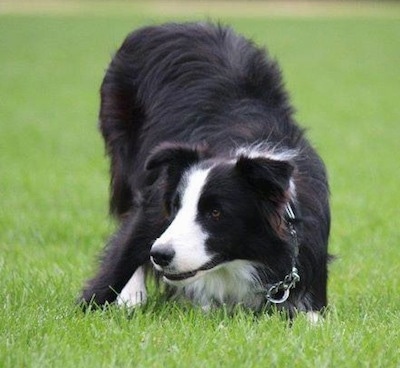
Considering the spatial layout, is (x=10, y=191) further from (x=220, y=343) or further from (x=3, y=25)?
(x=3, y=25)

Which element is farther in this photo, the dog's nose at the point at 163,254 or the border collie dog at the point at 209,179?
the border collie dog at the point at 209,179

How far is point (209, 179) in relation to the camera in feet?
17.4

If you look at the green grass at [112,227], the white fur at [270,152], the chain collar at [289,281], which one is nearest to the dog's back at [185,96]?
the white fur at [270,152]

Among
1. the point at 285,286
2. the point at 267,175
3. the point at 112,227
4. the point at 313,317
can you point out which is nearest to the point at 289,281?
the point at 285,286

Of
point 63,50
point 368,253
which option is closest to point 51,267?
point 368,253

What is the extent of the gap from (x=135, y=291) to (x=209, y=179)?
0.95m

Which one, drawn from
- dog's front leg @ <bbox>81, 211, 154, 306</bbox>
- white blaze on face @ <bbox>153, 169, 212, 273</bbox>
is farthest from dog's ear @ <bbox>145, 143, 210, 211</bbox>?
dog's front leg @ <bbox>81, 211, 154, 306</bbox>

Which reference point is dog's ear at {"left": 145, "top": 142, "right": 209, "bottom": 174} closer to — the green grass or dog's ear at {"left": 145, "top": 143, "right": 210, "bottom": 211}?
dog's ear at {"left": 145, "top": 143, "right": 210, "bottom": 211}

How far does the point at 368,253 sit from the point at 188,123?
2278mm

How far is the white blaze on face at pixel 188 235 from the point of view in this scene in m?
5.11

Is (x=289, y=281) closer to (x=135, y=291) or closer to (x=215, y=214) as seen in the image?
(x=215, y=214)

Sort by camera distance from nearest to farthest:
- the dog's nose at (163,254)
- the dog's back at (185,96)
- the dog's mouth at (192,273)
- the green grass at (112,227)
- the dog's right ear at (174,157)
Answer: the green grass at (112,227)
the dog's nose at (163,254)
the dog's mouth at (192,273)
the dog's right ear at (174,157)
the dog's back at (185,96)

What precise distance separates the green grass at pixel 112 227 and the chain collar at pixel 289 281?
0.30 meters

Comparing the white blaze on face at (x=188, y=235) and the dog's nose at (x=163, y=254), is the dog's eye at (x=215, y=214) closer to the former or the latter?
the white blaze on face at (x=188, y=235)
